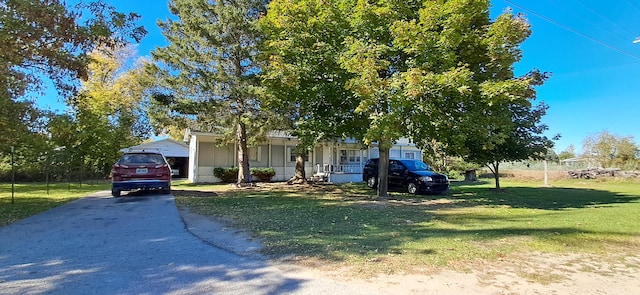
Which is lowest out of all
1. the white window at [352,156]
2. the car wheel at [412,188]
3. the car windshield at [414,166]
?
the car wheel at [412,188]

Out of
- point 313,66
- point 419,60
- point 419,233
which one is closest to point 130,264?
point 419,233

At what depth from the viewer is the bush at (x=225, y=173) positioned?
23.2 metres

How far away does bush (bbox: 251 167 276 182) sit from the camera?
2411 cm

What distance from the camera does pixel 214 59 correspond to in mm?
16891

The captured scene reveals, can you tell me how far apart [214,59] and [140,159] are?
6.55 meters

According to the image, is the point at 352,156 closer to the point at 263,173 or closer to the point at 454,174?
the point at 263,173

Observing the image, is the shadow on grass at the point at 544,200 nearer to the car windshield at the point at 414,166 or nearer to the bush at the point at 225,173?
the car windshield at the point at 414,166

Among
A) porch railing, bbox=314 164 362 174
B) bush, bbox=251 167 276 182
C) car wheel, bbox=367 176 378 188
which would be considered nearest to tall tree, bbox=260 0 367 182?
car wheel, bbox=367 176 378 188

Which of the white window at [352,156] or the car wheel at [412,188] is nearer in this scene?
the car wheel at [412,188]

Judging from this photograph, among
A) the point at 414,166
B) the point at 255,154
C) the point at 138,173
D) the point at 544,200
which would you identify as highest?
the point at 255,154

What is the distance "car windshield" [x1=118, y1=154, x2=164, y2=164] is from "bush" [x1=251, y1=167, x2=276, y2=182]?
11718 millimetres

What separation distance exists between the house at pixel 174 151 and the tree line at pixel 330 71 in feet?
43.5

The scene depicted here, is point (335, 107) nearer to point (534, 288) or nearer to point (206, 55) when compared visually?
point (206, 55)

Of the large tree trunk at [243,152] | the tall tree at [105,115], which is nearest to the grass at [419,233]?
the tall tree at [105,115]
